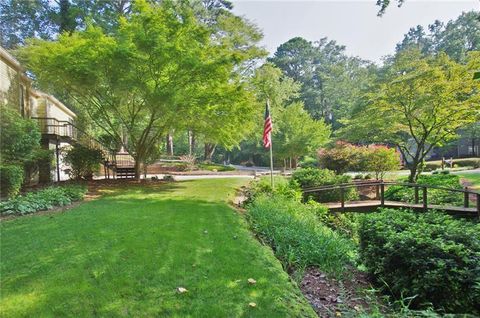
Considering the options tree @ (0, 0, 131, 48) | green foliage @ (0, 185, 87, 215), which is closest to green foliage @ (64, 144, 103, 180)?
green foliage @ (0, 185, 87, 215)

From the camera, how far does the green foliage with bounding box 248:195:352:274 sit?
4.58 m

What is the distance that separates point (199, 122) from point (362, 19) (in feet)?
26.8

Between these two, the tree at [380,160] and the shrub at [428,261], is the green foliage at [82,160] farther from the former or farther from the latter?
the tree at [380,160]

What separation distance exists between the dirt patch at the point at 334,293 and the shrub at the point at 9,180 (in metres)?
8.74

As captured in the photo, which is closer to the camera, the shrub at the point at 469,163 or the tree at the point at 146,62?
the tree at the point at 146,62

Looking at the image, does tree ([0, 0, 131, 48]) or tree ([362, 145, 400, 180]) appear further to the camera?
tree ([0, 0, 131, 48])

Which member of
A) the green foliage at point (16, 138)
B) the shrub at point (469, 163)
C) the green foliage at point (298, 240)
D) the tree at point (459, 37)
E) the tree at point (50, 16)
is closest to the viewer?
the green foliage at point (298, 240)

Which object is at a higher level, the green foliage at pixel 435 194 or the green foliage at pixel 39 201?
the green foliage at pixel 39 201

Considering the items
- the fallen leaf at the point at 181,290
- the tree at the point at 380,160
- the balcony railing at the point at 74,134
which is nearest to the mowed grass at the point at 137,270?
the fallen leaf at the point at 181,290

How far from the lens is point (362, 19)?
33.2 feet

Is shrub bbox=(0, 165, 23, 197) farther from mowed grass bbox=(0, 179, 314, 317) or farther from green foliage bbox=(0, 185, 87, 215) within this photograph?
mowed grass bbox=(0, 179, 314, 317)

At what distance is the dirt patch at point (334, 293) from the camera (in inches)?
130

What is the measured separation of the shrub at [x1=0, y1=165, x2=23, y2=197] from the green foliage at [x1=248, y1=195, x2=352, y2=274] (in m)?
6.95

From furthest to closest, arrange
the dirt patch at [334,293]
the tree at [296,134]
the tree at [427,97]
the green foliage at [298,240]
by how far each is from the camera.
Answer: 1. the tree at [296,134]
2. the tree at [427,97]
3. the green foliage at [298,240]
4. the dirt patch at [334,293]
